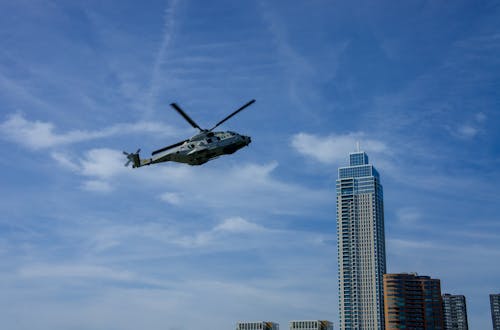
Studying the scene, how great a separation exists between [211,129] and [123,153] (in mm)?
14106

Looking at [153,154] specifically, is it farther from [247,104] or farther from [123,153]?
[247,104]

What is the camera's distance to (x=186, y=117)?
268 ft

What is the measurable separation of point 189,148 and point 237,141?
21.5 ft

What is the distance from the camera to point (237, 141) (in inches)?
3159

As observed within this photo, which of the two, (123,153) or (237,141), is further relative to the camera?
(123,153)

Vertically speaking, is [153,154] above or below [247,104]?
below

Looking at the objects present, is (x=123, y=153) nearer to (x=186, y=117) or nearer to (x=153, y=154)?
(x=153, y=154)

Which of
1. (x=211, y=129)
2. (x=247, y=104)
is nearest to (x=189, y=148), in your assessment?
(x=211, y=129)

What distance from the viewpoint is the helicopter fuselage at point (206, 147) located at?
79.4 meters

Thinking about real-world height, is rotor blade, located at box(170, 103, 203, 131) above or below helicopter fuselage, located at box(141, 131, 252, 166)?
above

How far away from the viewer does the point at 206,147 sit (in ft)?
260

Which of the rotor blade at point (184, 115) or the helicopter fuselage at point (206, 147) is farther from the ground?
the rotor blade at point (184, 115)

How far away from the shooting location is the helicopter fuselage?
79438 mm

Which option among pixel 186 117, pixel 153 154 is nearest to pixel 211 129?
pixel 186 117
